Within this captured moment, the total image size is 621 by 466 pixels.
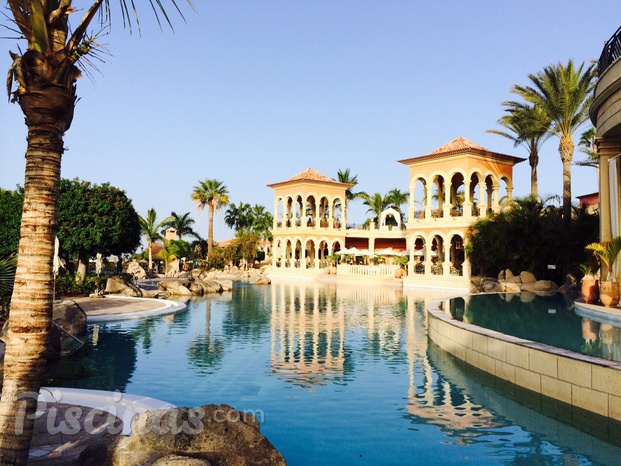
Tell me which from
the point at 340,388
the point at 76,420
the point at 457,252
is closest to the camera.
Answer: the point at 76,420

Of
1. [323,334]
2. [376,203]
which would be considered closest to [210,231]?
[376,203]

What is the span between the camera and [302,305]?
2097cm

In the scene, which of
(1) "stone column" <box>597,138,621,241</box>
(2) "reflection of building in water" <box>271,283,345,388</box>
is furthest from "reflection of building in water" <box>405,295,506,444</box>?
(1) "stone column" <box>597,138,621,241</box>

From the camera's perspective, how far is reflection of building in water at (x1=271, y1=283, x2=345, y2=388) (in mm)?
9266

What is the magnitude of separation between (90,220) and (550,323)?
17.7m

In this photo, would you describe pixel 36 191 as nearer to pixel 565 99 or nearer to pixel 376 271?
pixel 565 99

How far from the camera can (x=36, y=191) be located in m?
3.97

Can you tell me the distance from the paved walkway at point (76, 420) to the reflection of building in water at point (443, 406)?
3280 mm

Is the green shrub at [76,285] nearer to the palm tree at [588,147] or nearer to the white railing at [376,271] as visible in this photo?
the white railing at [376,271]

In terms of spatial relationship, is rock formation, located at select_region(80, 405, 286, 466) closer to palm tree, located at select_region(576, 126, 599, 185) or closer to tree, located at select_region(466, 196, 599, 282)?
tree, located at select_region(466, 196, 599, 282)

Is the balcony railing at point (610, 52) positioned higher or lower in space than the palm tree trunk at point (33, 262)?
higher

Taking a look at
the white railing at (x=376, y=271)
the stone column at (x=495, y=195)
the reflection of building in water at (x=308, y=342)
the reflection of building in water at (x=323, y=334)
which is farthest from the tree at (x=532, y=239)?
the reflection of building in water at (x=308, y=342)

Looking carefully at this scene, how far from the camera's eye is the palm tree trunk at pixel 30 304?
12.3ft

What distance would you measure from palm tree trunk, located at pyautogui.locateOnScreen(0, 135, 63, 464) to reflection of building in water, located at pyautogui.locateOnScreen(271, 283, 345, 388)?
509 centimetres
